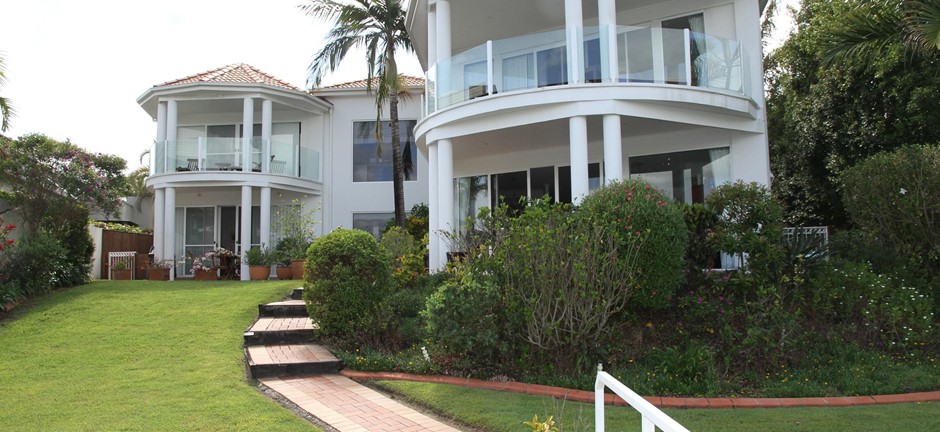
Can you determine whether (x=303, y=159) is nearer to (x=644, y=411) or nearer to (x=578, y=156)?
(x=578, y=156)

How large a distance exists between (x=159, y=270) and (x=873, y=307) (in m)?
16.9

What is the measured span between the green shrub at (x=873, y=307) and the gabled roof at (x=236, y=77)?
1560cm

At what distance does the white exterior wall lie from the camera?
19484 millimetres

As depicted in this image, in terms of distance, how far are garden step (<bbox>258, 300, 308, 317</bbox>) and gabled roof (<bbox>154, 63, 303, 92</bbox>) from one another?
995cm

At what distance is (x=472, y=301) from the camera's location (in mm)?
6773

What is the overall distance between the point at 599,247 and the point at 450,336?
200 centimetres

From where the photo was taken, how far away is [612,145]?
33.7 ft

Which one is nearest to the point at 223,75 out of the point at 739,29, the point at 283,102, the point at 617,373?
the point at 283,102

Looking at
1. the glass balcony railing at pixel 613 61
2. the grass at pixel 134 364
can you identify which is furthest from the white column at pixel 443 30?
the grass at pixel 134 364

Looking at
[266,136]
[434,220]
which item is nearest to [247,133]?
[266,136]

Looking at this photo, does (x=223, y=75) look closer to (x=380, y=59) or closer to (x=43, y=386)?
(x=380, y=59)

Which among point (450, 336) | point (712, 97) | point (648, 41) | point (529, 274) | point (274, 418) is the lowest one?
point (274, 418)

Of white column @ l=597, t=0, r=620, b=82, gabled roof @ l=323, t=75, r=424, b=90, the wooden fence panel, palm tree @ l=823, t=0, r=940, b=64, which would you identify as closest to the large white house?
white column @ l=597, t=0, r=620, b=82

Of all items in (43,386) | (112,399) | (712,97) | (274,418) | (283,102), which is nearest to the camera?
(274,418)
